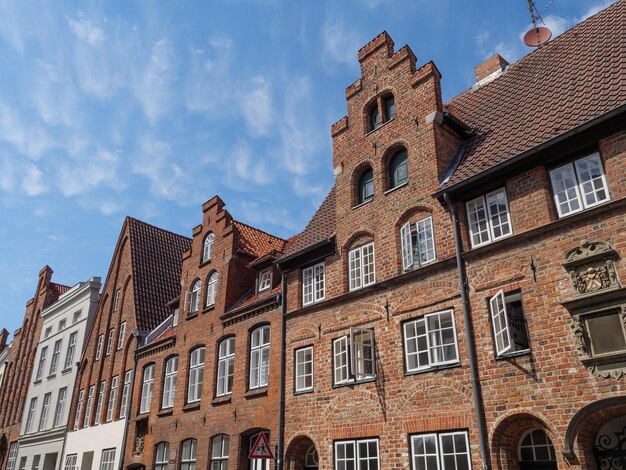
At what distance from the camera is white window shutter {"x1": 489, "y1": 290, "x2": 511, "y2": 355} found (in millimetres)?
11438

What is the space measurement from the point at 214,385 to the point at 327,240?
7.11 meters

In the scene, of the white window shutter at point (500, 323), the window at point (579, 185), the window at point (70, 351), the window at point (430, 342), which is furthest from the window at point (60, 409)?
the window at point (579, 185)

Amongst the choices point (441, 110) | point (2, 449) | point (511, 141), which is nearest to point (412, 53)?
point (441, 110)

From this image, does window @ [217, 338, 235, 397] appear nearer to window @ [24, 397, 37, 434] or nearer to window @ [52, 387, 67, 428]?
window @ [52, 387, 67, 428]

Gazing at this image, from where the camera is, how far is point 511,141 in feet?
45.2

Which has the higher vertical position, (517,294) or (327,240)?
(327,240)

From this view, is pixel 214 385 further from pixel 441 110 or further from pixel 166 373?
pixel 441 110

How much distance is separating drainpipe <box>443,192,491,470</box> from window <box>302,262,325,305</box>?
5.00 m

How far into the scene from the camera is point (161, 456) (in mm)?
21500

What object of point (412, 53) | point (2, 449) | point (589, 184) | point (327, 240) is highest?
point (412, 53)

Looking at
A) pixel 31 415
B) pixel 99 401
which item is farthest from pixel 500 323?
pixel 31 415

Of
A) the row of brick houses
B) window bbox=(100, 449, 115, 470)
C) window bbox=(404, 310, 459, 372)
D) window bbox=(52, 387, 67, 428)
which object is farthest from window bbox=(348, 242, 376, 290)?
window bbox=(52, 387, 67, 428)

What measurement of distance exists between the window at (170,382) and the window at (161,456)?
1477 mm

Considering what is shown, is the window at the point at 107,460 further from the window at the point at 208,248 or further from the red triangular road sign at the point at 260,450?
the red triangular road sign at the point at 260,450
